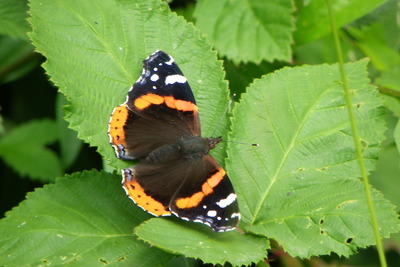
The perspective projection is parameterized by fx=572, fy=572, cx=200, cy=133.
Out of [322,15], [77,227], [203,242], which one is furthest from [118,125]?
[322,15]

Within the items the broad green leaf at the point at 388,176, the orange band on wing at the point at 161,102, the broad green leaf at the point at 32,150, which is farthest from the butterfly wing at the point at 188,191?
the broad green leaf at the point at 388,176

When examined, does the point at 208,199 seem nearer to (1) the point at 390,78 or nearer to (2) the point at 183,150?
Result: (2) the point at 183,150

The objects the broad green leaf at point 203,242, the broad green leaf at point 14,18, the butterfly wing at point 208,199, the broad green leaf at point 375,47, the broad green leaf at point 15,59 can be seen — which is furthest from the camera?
the broad green leaf at point 375,47

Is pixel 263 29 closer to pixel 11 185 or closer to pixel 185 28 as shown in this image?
pixel 185 28

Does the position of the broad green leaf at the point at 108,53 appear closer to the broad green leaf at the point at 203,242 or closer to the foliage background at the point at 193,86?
the foliage background at the point at 193,86

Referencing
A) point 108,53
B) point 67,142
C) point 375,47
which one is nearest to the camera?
point 108,53

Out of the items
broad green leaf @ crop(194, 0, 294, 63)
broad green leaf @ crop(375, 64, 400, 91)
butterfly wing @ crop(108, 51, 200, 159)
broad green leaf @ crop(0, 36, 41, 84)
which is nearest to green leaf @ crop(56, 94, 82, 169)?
broad green leaf @ crop(0, 36, 41, 84)

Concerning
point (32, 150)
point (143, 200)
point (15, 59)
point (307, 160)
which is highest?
point (15, 59)

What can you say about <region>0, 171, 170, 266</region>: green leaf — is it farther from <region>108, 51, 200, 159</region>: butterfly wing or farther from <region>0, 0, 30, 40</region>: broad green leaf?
<region>0, 0, 30, 40</region>: broad green leaf
